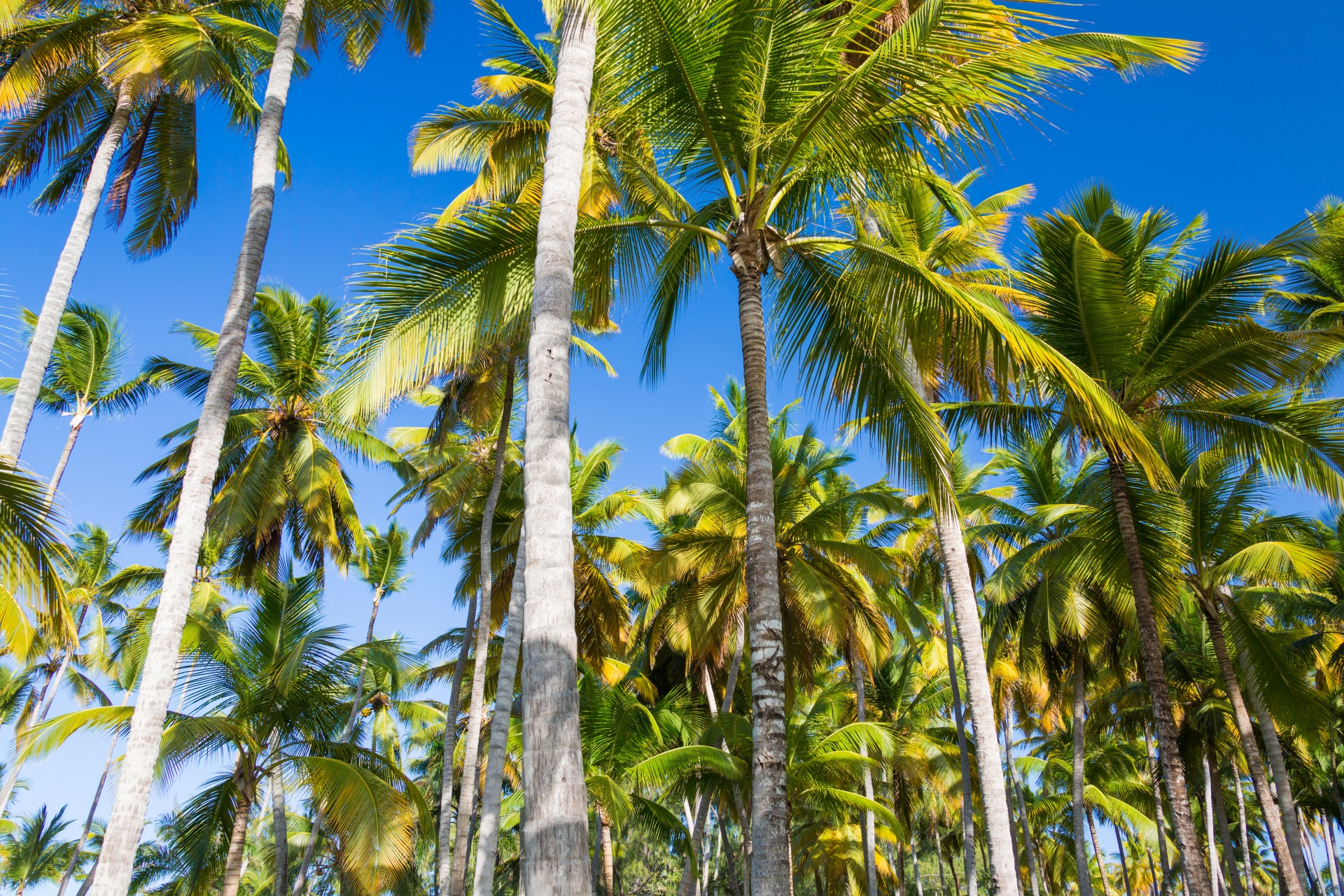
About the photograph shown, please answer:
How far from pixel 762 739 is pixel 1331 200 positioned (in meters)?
15.3

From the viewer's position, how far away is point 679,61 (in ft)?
22.8

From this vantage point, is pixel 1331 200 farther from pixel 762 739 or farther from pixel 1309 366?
pixel 762 739

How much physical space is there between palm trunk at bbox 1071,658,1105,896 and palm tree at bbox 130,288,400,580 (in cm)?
1676

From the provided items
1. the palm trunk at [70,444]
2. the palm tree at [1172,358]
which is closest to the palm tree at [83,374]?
the palm trunk at [70,444]

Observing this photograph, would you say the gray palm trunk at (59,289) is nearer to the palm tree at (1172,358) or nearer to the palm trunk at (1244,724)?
the palm tree at (1172,358)

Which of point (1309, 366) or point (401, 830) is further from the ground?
point (1309, 366)

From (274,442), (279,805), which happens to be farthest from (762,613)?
(274,442)

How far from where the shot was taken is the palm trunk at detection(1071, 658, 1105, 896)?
61.8ft

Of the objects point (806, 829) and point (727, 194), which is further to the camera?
point (806, 829)

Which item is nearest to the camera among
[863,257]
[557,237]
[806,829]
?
[557,237]

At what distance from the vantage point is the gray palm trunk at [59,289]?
9.53 meters

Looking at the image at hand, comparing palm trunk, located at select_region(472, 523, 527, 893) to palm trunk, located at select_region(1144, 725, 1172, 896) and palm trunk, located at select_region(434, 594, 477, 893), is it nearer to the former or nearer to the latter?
palm trunk, located at select_region(434, 594, 477, 893)

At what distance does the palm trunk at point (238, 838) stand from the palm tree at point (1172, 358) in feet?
A: 43.7

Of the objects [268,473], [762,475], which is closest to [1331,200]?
[762,475]
